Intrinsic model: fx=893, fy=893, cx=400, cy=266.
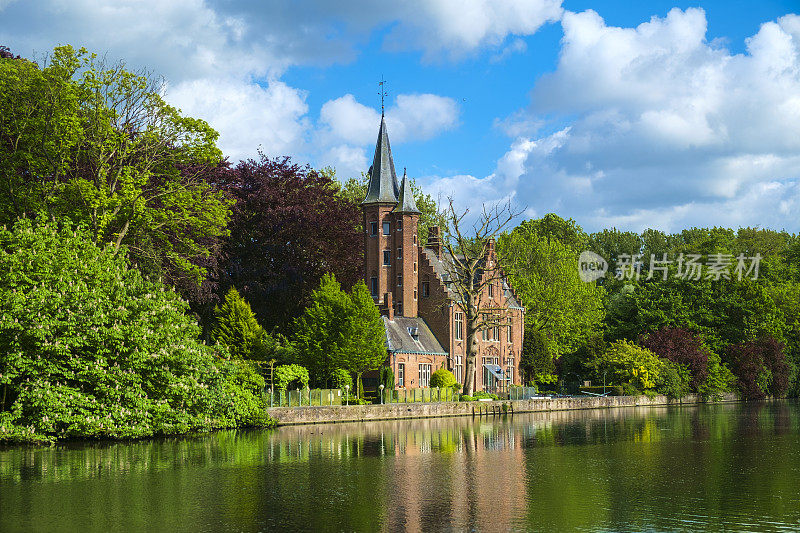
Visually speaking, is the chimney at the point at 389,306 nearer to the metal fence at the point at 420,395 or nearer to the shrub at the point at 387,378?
the shrub at the point at 387,378

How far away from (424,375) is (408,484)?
4460 centimetres

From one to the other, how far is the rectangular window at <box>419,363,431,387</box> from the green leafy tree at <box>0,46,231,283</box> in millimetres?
23629

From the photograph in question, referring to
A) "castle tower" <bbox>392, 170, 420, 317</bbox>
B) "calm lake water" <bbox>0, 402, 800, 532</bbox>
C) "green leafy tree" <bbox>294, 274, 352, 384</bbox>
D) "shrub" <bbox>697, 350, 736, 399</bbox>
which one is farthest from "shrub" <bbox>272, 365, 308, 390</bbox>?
"shrub" <bbox>697, 350, 736, 399</bbox>

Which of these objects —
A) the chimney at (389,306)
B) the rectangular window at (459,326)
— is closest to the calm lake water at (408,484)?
the chimney at (389,306)

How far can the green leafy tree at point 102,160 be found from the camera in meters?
40.0

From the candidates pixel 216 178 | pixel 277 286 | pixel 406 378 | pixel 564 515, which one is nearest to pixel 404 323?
pixel 406 378

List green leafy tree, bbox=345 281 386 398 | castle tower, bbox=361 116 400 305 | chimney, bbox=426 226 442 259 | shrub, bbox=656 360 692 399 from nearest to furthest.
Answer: green leafy tree, bbox=345 281 386 398
castle tower, bbox=361 116 400 305
shrub, bbox=656 360 692 399
chimney, bbox=426 226 442 259

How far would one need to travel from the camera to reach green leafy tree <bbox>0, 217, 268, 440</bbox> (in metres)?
31.6

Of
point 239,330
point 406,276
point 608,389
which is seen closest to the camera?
point 239,330

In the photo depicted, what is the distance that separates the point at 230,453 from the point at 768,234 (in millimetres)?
95944

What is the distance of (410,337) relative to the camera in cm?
6606
